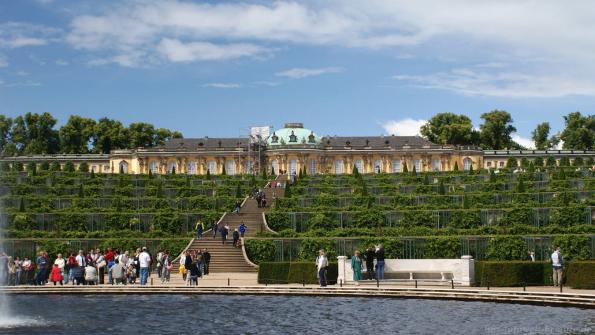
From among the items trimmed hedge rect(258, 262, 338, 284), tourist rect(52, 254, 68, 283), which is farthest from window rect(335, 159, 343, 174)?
trimmed hedge rect(258, 262, 338, 284)

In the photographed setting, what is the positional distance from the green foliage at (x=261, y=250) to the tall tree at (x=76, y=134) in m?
94.8

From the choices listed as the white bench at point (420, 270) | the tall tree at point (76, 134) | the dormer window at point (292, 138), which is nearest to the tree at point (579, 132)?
the dormer window at point (292, 138)

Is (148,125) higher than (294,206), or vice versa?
(148,125)

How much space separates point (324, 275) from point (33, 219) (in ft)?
79.0

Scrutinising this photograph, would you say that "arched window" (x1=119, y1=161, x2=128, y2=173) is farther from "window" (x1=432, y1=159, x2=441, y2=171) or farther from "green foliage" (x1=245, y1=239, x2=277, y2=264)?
"green foliage" (x1=245, y1=239, x2=277, y2=264)

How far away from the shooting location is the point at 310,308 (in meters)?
29.7

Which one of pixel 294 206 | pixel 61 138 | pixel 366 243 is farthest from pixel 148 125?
pixel 366 243

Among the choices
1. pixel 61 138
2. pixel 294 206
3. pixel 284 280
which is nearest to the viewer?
pixel 284 280

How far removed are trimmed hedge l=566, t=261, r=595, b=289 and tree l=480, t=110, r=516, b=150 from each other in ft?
348

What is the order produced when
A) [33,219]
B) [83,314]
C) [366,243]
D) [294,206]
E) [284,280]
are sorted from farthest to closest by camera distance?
[294,206], [33,219], [366,243], [284,280], [83,314]

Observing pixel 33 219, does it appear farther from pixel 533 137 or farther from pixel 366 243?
pixel 533 137

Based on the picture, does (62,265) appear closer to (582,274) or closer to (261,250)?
(261,250)

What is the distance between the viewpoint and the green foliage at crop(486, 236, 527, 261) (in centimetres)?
4269

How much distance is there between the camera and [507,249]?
1694 inches
